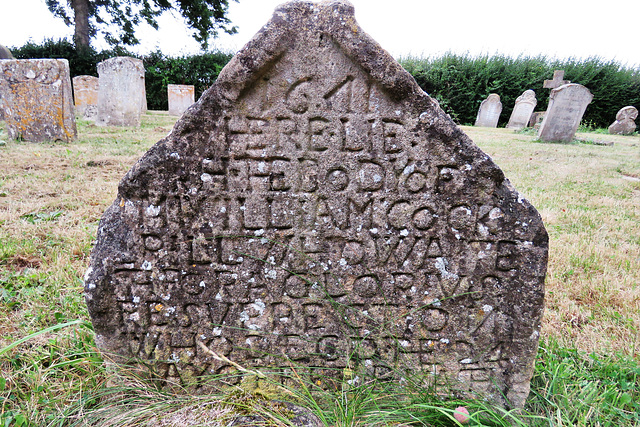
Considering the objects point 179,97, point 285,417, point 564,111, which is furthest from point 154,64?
point 285,417

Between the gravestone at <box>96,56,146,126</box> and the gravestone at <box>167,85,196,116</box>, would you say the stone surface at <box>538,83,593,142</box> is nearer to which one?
the gravestone at <box>96,56,146,126</box>

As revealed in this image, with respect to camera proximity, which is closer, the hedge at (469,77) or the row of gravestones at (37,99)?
the row of gravestones at (37,99)

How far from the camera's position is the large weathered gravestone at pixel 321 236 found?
1491 millimetres

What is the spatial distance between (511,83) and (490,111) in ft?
12.9

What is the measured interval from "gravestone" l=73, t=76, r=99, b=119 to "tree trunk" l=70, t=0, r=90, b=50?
7.22 metres

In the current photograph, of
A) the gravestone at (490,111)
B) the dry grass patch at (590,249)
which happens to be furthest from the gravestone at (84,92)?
the gravestone at (490,111)

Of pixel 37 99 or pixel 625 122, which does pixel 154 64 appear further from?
pixel 625 122

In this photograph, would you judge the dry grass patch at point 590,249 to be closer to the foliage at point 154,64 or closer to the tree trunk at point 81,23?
the foliage at point 154,64

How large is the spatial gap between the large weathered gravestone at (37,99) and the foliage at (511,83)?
16.3m

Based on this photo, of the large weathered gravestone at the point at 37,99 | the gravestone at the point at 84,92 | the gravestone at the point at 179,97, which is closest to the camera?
the large weathered gravestone at the point at 37,99

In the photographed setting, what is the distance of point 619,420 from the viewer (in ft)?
4.77

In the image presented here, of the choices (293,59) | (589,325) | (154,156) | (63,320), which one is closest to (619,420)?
(589,325)

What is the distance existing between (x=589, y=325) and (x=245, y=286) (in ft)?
6.68

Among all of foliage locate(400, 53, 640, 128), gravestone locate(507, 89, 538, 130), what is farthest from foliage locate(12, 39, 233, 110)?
gravestone locate(507, 89, 538, 130)
